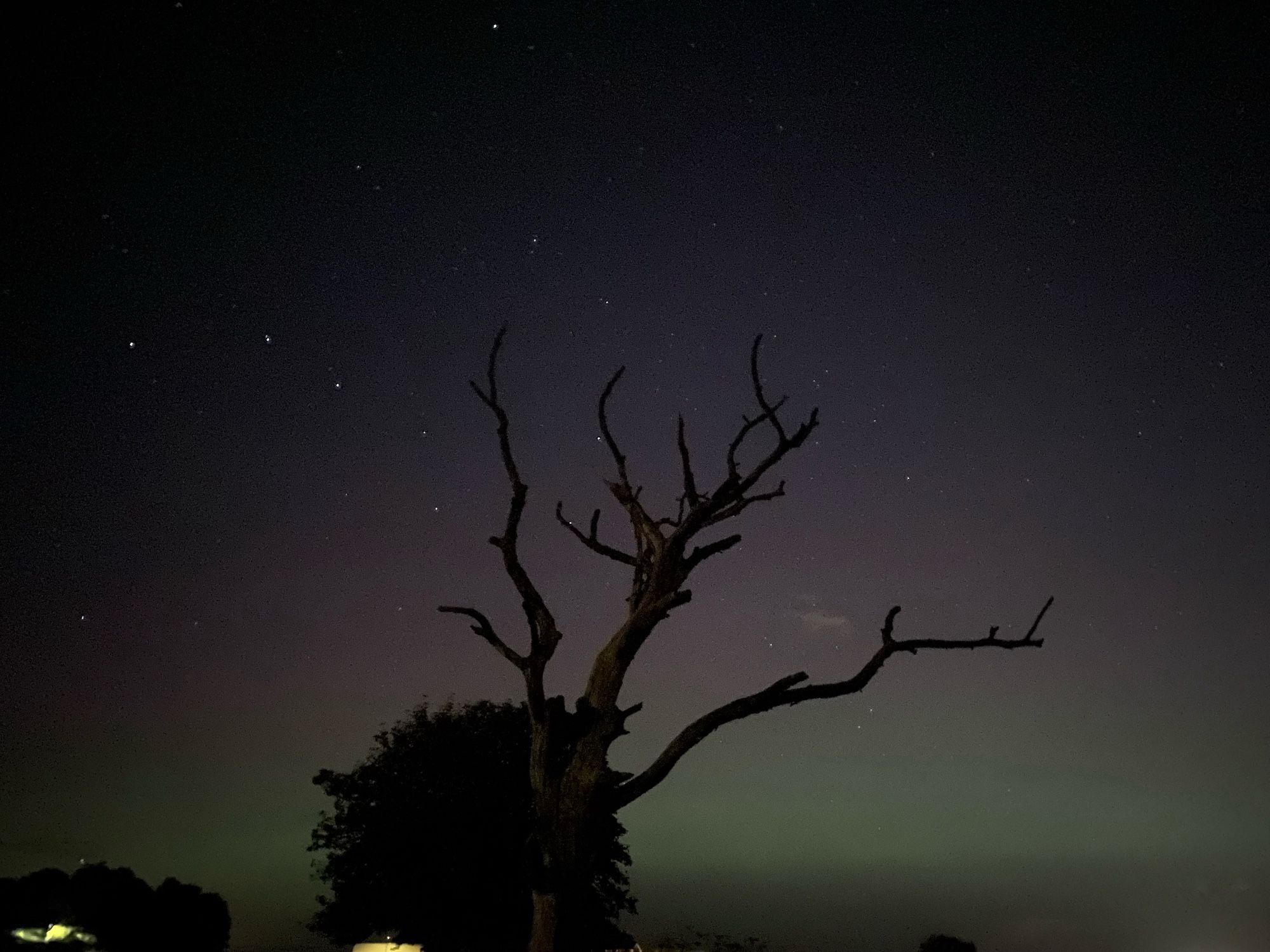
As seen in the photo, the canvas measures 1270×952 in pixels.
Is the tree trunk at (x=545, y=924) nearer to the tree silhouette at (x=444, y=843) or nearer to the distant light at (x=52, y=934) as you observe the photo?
the distant light at (x=52, y=934)

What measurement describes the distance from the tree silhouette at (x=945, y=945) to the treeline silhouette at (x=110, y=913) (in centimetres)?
873

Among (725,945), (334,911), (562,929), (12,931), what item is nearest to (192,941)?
(334,911)

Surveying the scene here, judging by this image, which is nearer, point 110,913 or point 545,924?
point 545,924

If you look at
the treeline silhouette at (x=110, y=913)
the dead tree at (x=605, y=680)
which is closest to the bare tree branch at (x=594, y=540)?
the dead tree at (x=605, y=680)

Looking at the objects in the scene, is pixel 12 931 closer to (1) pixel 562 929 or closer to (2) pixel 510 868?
(1) pixel 562 929

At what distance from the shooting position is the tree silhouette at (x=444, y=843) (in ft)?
61.1

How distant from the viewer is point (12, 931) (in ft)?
34.3

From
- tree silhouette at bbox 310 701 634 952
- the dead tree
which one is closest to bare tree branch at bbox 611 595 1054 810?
the dead tree

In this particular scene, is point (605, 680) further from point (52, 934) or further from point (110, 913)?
point (110, 913)

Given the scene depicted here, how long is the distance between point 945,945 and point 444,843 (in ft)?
37.0

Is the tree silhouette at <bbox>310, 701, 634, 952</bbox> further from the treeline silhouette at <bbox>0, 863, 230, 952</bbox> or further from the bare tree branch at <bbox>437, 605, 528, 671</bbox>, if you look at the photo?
the bare tree branch at <bbox>437, 605, 528, 671</bbox>

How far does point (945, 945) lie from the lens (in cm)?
988

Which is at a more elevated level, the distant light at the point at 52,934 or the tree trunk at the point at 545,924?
the distant light at the point at 52,934

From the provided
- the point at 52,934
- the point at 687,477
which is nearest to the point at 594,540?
the point at 687,477
